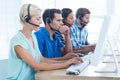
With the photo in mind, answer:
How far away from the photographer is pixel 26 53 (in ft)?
5.39

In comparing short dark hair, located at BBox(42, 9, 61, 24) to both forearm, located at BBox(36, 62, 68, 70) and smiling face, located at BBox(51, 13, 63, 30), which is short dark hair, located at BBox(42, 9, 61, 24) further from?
forearm, located at BBox(36, 62, 68, 70)

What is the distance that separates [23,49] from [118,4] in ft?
9.78

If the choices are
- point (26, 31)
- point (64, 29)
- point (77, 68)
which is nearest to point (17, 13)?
point (64, 29)

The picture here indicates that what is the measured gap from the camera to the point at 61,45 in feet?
7.76

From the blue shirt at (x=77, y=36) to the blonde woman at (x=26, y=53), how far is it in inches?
42.7

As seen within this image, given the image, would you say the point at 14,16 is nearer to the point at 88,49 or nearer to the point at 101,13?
the point at 88,49

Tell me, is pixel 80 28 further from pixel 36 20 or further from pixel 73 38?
pixel 36 20

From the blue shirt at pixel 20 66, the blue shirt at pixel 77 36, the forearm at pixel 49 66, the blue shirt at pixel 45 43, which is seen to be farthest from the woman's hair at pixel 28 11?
the blue shirt at pixel 77 36

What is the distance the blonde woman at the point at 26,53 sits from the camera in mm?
1654

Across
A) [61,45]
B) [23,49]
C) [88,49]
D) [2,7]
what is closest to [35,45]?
[23,49]

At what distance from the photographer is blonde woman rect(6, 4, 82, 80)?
5.43 feet

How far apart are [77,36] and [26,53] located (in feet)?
4.60

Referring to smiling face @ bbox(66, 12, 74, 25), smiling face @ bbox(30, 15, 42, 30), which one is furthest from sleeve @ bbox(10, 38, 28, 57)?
smiling face @ bbox(66, 12, 74, 25)

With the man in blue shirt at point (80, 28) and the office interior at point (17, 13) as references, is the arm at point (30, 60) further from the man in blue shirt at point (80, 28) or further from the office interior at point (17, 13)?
the man in blue shirt at point (80, 28)
